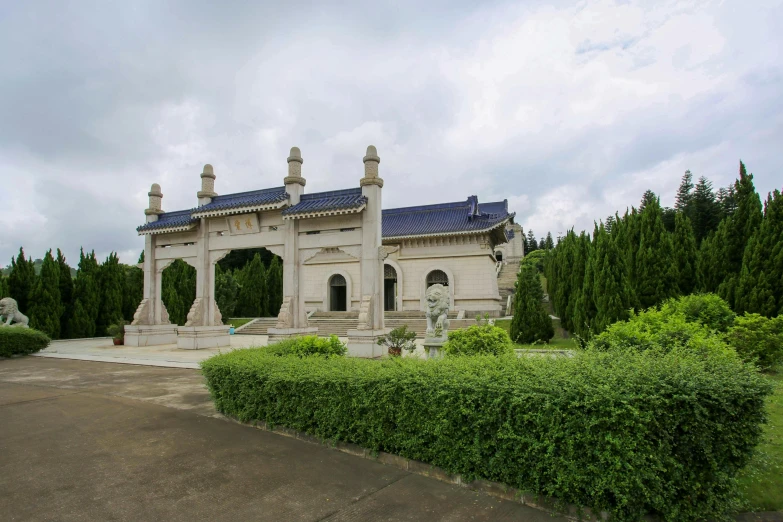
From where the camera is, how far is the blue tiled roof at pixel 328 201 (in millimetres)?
11906

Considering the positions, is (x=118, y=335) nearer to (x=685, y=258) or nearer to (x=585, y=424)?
(x=585, y=424)

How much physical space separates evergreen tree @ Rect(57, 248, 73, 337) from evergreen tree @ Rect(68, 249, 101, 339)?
→ 0.90 feet

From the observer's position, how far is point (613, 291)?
11.4 metres

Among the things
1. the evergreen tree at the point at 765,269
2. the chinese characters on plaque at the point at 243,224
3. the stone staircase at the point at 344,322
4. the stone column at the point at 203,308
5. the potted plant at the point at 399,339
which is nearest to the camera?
the potted plant at the point at 399,339

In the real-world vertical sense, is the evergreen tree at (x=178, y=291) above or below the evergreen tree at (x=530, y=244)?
below

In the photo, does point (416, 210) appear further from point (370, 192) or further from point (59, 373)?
point (59, 373)

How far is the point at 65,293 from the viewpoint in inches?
743

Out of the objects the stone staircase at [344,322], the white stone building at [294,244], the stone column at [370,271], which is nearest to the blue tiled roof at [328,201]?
the white stone building at [294,244]

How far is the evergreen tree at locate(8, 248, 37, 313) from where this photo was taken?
57.8 feet

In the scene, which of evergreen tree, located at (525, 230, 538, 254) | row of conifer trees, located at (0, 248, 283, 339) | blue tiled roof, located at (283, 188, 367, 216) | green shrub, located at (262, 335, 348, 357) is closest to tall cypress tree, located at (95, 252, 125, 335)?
row of conifer trees, located at (0, 248, 283, 339)

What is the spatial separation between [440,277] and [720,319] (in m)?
15.3

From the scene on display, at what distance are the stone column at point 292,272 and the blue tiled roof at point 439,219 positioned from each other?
1098 centimetres

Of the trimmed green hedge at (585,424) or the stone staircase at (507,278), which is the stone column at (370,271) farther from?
the stone staircase at (507,278)

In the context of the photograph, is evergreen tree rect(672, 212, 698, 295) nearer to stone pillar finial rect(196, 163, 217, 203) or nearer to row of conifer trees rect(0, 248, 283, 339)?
stone pillar finial rect(196, 163, 217, 203)
